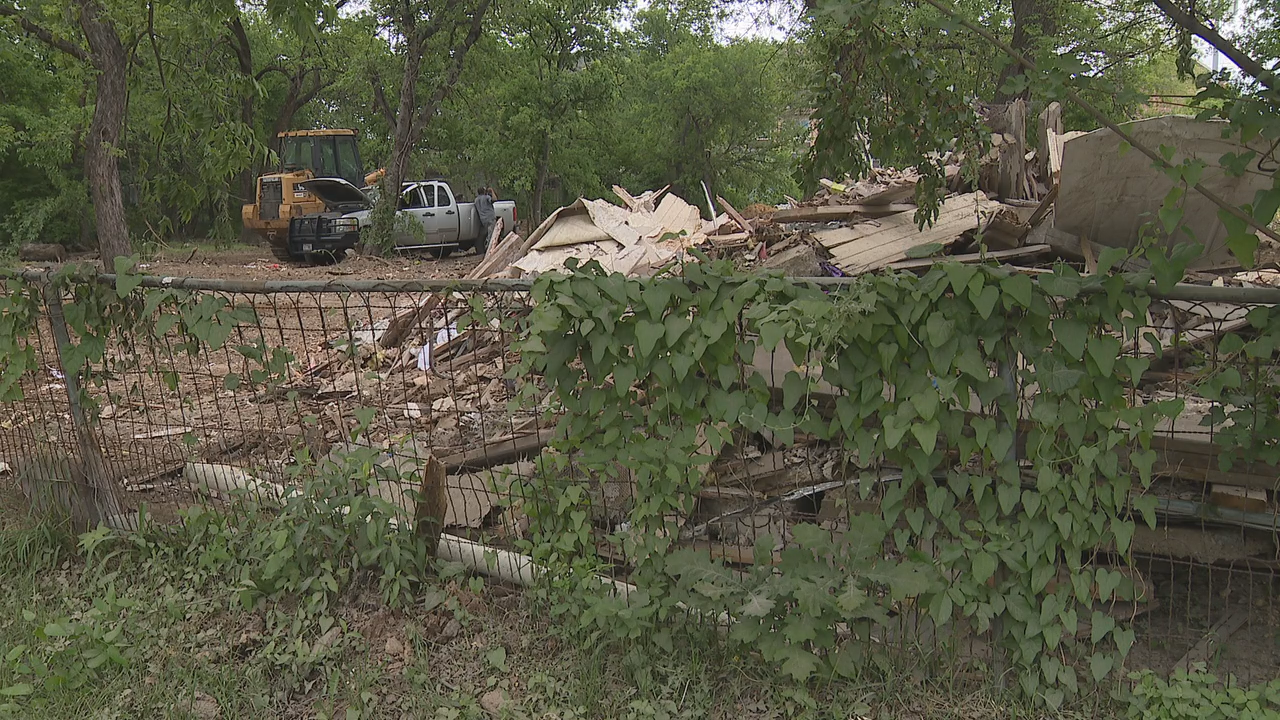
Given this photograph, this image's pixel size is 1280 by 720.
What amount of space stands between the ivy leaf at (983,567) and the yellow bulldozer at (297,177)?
20.1m

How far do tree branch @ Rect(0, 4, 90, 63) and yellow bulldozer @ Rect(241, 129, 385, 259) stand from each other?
8.51m

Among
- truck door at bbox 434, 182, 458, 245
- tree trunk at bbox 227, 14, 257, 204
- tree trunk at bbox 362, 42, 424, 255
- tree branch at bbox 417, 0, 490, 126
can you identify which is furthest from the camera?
tree trunk at bbox 227, 14, 257, 204

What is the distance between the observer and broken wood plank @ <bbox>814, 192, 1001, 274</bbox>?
729cm

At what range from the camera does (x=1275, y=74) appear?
2.61 meters

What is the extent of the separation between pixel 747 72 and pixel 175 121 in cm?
2863

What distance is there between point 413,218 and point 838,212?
13.3 metres

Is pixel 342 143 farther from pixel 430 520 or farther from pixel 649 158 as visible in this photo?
pixel 430 520

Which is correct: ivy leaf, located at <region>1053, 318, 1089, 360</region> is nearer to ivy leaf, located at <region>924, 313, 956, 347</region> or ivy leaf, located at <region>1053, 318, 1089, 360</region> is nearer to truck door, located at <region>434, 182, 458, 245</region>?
ivy leaf, located at <region>924, 313, 956, 347</region>

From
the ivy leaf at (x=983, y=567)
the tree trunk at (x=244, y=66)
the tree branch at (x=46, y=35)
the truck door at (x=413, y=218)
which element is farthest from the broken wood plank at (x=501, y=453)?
the truck door at (x=413, y=218)

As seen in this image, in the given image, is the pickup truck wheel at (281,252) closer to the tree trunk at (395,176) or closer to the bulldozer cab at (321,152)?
the bulldozer cab at (321,152)

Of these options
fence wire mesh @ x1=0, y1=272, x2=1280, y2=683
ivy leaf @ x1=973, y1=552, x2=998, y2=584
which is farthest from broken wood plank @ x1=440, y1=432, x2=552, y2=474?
ivy leaf @ x1=973, y1=552, x2=998, y2=584

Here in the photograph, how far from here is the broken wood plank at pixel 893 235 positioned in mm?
7289

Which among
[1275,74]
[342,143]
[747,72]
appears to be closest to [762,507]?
[1275,74]

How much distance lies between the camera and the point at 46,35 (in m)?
12.9
